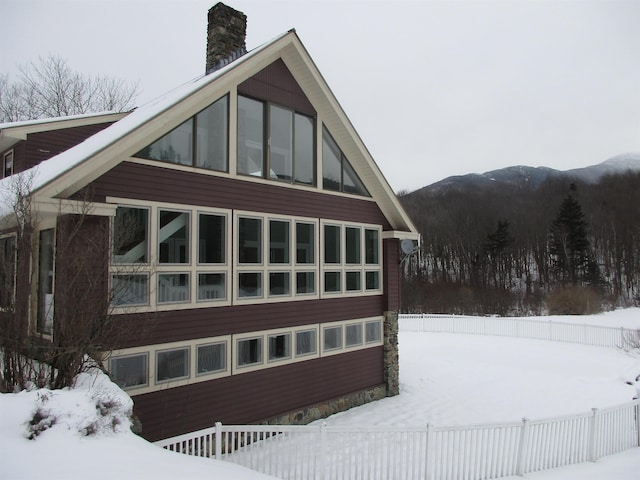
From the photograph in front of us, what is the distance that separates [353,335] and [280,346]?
2430 mm

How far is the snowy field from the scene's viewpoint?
4152 mm

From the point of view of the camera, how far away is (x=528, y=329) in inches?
858

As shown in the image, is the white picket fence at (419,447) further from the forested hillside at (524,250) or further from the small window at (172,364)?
the forested hillside at (524,250)

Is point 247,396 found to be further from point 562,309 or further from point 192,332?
point 562,309

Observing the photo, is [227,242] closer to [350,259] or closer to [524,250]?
[350,259]

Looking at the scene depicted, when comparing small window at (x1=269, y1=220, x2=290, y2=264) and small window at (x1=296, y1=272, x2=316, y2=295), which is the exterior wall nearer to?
small window at (x1=269, y1=220, x2=290, y2=264)

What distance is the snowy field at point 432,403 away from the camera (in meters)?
4.15

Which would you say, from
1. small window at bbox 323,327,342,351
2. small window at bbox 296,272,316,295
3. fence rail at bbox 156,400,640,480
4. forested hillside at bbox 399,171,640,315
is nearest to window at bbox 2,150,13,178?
small window at bbox 296,272,316,295

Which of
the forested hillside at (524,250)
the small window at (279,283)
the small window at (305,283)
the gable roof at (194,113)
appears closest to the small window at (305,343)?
the small window at (305,283)

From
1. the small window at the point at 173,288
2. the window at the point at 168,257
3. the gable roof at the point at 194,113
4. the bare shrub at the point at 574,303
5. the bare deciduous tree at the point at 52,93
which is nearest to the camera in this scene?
the gable roof at the point at 194,113

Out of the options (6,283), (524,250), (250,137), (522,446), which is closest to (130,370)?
(6,283)

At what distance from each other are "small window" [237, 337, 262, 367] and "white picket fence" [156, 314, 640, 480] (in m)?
1.25

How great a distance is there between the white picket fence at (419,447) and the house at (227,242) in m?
1.31

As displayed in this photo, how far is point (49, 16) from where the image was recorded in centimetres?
1489
